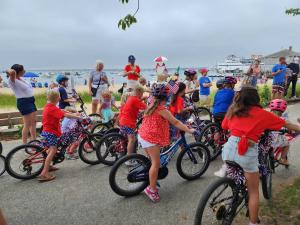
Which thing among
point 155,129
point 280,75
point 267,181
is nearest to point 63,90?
point 155,129

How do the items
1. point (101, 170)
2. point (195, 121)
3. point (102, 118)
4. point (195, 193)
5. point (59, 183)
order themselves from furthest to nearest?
1. point (102, 118)
2. point (195, 121)
3. point (101, 170)
4. point (59, 183)
5. point (195, 193)

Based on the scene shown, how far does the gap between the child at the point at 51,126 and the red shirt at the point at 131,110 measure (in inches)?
38.7

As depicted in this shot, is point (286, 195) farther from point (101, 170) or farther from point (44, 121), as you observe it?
point (44, 121)

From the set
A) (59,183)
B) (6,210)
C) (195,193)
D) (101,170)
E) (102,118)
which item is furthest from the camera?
(102,118)

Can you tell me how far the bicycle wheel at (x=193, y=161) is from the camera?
520cm

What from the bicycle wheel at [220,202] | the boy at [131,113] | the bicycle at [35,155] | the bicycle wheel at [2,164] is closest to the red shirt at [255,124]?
the bicycle wheel at [220,202]

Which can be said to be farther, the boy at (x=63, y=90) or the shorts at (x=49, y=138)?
the boy at (x=63, y=90)

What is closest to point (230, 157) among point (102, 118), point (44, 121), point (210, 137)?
point (210, 137)

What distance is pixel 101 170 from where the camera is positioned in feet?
19.6

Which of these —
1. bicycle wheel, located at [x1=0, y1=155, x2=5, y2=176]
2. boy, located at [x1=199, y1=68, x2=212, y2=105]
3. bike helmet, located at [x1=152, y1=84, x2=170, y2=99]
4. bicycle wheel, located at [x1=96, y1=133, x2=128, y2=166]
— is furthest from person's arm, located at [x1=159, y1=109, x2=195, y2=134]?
boy, located at [x1=199, y1=68, x2=212, y2=105]

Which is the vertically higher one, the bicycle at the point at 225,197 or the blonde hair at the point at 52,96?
the blonde hair at the point at 52,96

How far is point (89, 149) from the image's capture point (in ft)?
21.1

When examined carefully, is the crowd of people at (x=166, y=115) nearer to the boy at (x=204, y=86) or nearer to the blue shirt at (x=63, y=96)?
the blue shirt at (x=63, y=96)

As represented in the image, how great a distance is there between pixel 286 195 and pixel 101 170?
3.25 m
